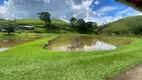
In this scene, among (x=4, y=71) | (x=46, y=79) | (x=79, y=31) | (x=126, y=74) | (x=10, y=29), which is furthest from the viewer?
(x=79, y=31)

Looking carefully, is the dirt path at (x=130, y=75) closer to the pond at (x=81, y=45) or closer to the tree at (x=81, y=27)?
the pond at (x=81, y=45)

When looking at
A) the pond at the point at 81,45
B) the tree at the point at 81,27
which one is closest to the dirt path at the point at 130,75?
the pond at the point at 81,45

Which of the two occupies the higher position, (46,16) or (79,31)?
(46,16)

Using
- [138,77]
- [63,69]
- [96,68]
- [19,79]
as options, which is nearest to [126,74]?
[138,77]

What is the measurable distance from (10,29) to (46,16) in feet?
156

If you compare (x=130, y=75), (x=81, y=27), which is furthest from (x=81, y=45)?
(x=81, y=27)

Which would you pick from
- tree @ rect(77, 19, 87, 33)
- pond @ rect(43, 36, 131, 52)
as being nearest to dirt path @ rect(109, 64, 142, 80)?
pond @ rect(43, 36, 131, 52)

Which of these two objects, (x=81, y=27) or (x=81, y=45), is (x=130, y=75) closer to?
(x=81, y=45)

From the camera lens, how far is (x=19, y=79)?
50.8 ft

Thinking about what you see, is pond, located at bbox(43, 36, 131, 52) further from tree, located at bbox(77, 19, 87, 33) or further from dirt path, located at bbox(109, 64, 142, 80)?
tree, located at bbox(77, 19, 87, 33)

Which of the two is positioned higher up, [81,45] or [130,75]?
[130,75]

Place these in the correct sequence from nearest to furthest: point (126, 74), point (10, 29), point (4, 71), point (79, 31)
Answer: point (126, 74)
point (4, 71)
point (10, 29)
point (79, 31)

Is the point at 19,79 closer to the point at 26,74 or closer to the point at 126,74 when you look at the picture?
the point at 26,74

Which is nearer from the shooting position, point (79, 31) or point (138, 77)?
point (138, 77)
